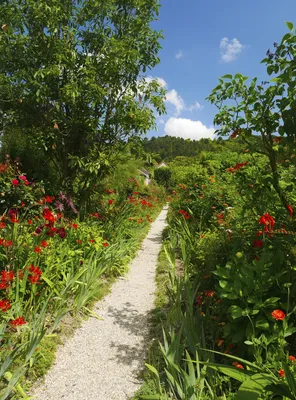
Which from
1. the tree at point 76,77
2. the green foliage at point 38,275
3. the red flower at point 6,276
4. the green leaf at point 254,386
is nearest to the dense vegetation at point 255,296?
the green leaf at point 254,386

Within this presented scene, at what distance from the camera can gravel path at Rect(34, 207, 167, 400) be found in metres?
2.36

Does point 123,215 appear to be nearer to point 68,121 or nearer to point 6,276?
point 68,121

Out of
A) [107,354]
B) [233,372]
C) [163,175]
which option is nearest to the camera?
[233,372]

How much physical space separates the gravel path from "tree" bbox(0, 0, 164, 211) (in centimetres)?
226

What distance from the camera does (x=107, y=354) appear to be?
285 centimetres

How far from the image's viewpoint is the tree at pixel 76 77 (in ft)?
14.6

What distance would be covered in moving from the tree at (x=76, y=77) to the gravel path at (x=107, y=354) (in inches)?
88.8

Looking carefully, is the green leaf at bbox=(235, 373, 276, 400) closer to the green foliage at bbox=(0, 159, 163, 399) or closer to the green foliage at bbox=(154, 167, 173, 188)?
the green foliage at bbox=(0, 159, 163, 399)

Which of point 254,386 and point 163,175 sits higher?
point 163,175

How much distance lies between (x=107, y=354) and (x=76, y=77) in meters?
4.26

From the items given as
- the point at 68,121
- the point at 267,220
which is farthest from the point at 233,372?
the point at 68,121

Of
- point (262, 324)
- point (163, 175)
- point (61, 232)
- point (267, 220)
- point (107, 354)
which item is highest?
point (163, 175)

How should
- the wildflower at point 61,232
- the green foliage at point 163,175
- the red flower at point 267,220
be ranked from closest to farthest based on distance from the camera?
the red flower at point 267,220 → the wildflower at point 61,232 → the green foliage at point 163,175

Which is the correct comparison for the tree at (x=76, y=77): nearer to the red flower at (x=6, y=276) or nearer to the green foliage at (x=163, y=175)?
the red flower at (x=6, y=276)
